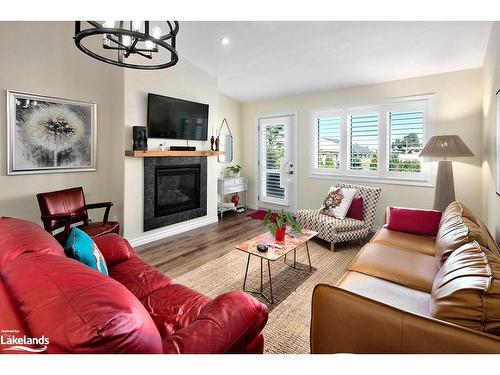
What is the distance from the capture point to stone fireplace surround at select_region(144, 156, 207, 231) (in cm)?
383

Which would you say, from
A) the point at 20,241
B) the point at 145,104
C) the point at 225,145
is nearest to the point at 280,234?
the point at 20,241

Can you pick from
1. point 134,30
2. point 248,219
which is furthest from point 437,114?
point 134,30

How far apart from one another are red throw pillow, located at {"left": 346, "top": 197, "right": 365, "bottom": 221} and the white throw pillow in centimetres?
8

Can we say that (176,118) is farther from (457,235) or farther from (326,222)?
(457,235)

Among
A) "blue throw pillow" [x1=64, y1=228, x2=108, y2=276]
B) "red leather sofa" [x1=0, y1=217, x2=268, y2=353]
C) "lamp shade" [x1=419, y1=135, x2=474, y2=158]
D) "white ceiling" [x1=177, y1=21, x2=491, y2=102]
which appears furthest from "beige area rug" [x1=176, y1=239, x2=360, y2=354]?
"white ceiling" [x1=177, y1=21, x2=491, y2=102]

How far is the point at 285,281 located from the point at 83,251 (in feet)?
6.03

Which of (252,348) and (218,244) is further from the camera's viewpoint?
(218,244)

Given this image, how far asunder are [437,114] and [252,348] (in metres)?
4.04

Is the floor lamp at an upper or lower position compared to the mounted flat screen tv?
lower

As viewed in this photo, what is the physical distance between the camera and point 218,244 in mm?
3809

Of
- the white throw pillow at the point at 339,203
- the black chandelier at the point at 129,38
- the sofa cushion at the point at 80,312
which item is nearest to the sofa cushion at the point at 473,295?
the sofa cushion at the point at 80,312

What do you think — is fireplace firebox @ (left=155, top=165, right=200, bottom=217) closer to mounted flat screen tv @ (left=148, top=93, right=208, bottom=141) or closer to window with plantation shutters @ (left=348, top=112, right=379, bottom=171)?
mounted flat screen tv @ (left=148, top=93, right=208, bottom=141)
